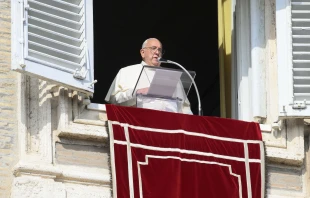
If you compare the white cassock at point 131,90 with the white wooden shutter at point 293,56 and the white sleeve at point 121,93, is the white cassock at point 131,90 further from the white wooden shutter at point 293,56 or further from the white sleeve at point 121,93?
the white wooden shutter at point 293,56

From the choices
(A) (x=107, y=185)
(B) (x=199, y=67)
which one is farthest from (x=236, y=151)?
(B) (x=199, y=67)

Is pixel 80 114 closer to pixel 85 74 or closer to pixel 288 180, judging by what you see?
pixel 85 74

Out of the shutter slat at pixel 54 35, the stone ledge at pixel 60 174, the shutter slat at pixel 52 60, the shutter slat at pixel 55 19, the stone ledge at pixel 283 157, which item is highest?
the shutter slat at pixel 55 19

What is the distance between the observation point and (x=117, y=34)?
19516 millimetres

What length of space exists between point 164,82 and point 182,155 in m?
0.63

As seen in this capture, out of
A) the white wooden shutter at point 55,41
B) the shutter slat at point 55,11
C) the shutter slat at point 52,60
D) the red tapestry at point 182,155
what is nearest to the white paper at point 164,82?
the red tapestry at point 182,155

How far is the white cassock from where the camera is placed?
14.7 meters

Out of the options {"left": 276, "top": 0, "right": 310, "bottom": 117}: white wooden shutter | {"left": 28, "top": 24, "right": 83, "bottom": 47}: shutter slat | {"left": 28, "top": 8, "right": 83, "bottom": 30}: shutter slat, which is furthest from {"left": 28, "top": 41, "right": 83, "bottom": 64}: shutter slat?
{"left": 276, "top": 0, "right": 310, "bottom": 117}: white wooden shutter

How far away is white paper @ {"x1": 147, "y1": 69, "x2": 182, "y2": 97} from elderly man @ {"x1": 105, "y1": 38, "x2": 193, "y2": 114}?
127 mm

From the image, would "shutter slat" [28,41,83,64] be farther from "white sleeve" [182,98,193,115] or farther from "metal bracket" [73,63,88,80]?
"white sleeve" [182,98,193,115]

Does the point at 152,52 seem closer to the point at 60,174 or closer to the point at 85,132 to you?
the point at 85,132

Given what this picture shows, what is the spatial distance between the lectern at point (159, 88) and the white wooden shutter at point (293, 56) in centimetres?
78

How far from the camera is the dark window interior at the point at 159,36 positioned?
63.2ft

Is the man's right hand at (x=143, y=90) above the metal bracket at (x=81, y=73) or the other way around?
the other way around
